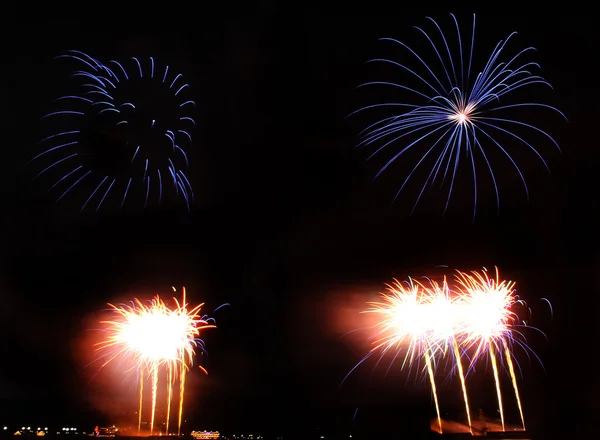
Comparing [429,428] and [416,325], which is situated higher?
[416,325]

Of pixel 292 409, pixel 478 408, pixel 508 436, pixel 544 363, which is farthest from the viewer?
pixel 292 409

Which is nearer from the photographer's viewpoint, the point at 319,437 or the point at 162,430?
the point at 319,437

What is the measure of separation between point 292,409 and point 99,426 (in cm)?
2164

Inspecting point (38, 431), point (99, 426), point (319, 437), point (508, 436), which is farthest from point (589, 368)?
point (38, 431)

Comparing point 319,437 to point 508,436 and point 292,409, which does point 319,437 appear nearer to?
point 292,409

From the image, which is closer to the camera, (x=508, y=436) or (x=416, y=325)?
(x=416, y=325)

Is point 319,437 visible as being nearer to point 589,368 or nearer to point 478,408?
point 478,408

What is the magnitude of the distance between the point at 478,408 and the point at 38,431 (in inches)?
1932

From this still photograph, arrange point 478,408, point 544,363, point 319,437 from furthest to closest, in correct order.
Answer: point 319,437 → point 478,408 → point 544,363

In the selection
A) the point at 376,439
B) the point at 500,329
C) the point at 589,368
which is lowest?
the point at 376,439

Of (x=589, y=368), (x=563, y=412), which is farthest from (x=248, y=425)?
(x=589, y=368)

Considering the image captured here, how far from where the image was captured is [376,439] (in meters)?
45.8

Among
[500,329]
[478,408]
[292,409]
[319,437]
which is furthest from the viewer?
[292,409]

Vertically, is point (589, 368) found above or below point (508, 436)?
above
